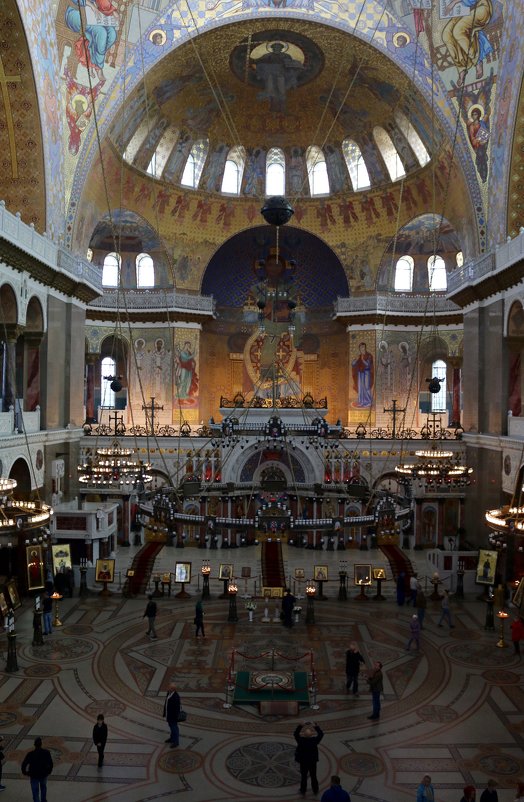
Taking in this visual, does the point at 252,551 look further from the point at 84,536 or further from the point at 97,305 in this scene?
the point at 97,305

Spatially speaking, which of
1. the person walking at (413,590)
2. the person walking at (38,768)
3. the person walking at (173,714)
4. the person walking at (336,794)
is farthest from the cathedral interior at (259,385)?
the person walking at (336,794)

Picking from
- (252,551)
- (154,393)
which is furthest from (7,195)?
(252,551)

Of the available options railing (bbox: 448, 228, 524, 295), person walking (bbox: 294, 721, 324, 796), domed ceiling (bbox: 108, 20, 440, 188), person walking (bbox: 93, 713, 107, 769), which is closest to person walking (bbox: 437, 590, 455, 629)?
person walking (bbox: 294, 721, 324, 796)

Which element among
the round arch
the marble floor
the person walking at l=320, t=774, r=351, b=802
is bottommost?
the marble floor

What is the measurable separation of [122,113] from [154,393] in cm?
1293

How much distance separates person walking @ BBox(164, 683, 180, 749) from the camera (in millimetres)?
10617

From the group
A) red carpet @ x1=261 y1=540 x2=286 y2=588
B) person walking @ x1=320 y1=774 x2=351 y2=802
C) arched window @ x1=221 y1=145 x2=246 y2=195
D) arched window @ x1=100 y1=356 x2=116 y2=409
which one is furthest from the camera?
arched window @ x1=100 y1=356 x2=116 y2=409

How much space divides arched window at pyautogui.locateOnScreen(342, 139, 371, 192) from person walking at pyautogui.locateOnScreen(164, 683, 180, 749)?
1061 inches

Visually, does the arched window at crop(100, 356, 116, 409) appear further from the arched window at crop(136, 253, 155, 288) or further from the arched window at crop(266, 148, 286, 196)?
the arched window at crop(266, 148, 286, 196)

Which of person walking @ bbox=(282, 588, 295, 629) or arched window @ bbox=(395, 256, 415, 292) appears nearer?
person walking @ bbox=(282, 588, 295, 629)

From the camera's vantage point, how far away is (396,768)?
1020 cm

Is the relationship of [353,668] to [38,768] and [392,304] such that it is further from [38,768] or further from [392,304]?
[392,304]

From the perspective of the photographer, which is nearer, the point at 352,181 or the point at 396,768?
the point at 396,768

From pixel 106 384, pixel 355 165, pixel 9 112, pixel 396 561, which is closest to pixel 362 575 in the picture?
pixel 396 561
